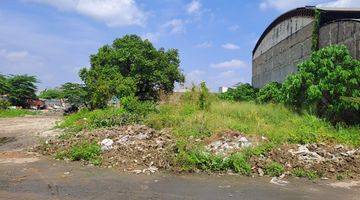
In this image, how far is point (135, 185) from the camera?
9156 mm

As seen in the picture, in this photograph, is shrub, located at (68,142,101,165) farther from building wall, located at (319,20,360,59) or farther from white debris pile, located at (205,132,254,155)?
building wall, located at (319,20,360,59)

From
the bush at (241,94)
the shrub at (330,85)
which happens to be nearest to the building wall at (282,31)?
the bush at (241,94)

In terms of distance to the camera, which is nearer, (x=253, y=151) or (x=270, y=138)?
(x=253, y=151)

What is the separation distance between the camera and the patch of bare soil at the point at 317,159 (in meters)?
10.7

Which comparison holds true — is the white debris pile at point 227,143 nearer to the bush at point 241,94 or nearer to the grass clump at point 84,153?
the grass clump at point 84,153

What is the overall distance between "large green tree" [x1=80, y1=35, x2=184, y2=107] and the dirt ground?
64.6 ft

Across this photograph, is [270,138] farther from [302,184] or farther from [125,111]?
[125,111]

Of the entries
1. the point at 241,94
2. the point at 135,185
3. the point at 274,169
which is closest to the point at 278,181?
the point at 274,169

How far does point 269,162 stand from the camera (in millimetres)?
10852

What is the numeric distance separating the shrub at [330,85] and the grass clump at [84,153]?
7003 millimetres

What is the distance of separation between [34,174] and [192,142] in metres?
4.08

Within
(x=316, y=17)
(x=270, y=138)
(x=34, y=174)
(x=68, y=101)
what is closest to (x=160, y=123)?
(x=270, y=138)

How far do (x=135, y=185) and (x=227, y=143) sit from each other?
11.5ft

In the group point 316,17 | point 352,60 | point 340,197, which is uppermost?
point 316,17
